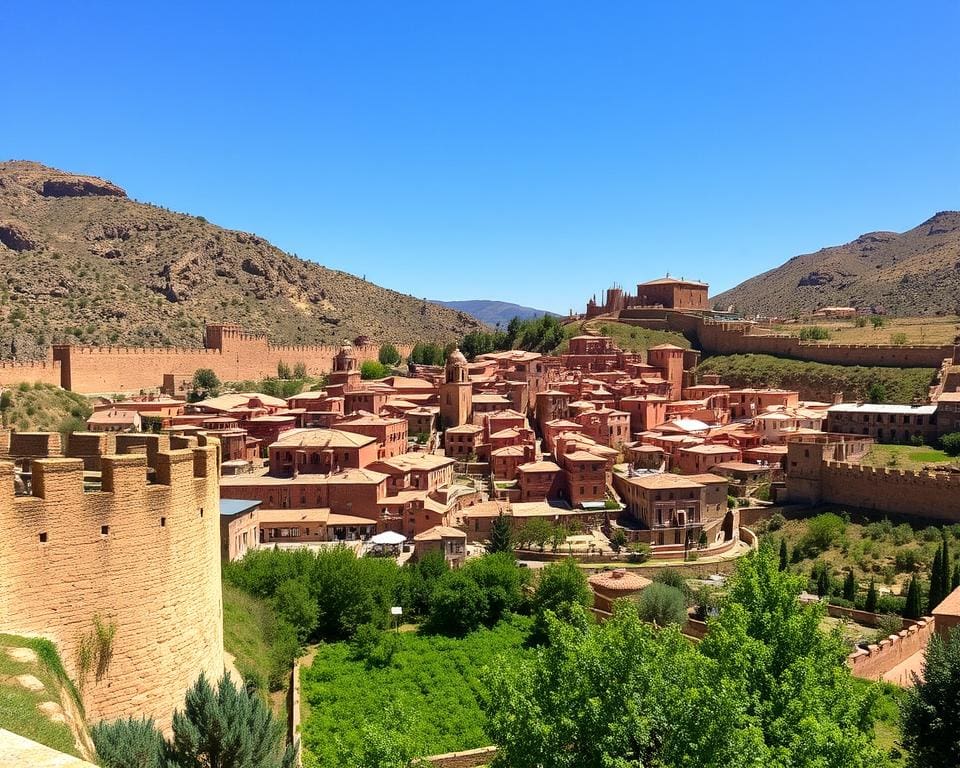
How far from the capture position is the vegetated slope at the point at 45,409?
121 ft

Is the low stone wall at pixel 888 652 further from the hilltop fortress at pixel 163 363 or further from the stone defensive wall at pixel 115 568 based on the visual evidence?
the hilltop fortress at pixel 163 363

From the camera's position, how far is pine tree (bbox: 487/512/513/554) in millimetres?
28453

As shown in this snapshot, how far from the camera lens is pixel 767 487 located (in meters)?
35.1

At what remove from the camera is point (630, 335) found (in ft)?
208

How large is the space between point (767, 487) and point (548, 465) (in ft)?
33.3

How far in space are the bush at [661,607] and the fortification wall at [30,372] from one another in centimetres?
3557

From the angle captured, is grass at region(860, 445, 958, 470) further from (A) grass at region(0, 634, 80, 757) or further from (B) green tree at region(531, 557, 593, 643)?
(A) grass at region(0, 634, 80, 757)

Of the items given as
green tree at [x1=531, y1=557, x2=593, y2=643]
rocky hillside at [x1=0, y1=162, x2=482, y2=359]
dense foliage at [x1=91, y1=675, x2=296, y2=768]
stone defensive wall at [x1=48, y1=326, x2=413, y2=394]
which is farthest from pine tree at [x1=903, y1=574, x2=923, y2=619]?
rocky hillside at [x1=0, y1=162, x2=482, y2=359]

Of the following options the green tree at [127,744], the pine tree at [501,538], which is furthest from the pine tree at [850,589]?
the green tree at [127,744]

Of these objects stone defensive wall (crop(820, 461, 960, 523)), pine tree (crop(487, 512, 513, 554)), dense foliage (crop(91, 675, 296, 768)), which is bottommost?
pine tree (crop(487, 512, 513, 554))

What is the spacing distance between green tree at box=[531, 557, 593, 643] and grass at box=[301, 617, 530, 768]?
748mm

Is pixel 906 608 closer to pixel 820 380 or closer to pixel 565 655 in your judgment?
pixel 565 655

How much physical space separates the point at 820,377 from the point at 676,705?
4662 centimetres

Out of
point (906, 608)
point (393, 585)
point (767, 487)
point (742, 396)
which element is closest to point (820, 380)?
point (742, 396)
